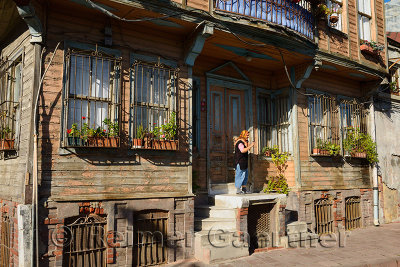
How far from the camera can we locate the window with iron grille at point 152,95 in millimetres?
7586

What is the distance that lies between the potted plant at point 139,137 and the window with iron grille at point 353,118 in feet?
23.9

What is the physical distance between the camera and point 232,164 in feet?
32.7

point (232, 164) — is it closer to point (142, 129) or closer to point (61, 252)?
point (142, 129)

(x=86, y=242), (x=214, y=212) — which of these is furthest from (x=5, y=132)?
(x=214, y=212)

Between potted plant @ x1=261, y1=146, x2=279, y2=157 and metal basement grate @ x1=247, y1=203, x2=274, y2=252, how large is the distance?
2.39m

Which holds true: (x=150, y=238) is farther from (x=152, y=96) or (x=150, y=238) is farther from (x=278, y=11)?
(x=278, y=11)

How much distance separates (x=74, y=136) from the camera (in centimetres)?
663

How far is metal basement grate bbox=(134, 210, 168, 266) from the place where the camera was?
286 inches

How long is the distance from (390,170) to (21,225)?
12152mm

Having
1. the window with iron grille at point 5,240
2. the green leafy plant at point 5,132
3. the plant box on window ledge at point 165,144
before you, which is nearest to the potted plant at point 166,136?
the plant box on window ledge at point 165,144

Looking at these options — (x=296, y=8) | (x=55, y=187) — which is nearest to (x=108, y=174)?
(x=55, y=187)

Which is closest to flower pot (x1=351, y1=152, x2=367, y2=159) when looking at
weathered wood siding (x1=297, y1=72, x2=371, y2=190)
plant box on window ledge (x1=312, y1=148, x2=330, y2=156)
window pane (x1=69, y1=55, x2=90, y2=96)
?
weathered wood siding (x1=297, y1=72, x2=371, y2=190)

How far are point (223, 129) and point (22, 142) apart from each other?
5.23 m

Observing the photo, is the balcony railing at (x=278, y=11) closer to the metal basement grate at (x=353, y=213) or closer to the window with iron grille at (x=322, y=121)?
the window with iron grille at (x=322, y=121)
